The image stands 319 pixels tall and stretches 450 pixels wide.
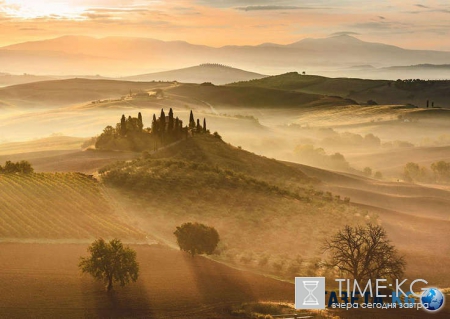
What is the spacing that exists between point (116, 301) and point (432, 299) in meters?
20.4

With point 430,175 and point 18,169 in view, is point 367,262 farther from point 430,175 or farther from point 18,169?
point 430,175

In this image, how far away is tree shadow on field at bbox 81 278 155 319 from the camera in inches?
1571

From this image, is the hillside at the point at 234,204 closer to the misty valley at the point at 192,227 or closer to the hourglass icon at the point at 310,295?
the misty valley at the point at 192,227

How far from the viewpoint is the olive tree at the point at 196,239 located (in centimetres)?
5225

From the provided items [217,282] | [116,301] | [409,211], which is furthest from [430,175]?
[116,301]

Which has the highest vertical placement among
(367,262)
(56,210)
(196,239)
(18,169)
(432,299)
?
(18,169)

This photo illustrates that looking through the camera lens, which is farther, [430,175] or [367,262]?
[430,175]

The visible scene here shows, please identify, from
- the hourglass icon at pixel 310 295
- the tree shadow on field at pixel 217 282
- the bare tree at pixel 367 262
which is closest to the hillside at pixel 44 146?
the tree shadow on field at pixel 217 282

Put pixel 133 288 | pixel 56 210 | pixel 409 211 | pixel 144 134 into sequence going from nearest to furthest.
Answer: pixel 133 288, pixel 56 210, pixel 409 211, pixel 144 134

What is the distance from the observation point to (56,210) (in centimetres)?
6219

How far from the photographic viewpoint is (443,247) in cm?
5922

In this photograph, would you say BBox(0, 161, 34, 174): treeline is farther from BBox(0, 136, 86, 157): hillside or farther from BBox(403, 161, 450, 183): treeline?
BBox(403, 161, 450, 183): treeline

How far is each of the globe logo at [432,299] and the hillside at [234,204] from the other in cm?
906

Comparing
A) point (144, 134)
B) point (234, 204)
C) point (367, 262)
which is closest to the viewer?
point (367, 262)
